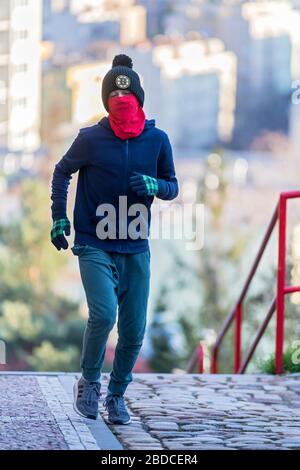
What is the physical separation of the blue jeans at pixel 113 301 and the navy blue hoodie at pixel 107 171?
0.17 ft

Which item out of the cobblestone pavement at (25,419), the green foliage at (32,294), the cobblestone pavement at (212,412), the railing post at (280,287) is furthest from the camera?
the green foliage at (32,294)

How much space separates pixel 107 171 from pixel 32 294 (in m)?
26.0

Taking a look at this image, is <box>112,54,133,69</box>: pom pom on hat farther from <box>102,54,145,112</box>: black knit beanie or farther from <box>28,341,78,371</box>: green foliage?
<box>28,341,78,371</box>: green foliage

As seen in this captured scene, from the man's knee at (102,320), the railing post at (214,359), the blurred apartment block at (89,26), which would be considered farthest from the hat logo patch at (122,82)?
the blurred apartment block at (89,26)

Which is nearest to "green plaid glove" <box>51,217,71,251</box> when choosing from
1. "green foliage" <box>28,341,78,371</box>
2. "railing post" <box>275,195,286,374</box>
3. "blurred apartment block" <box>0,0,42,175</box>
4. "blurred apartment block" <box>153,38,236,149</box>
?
"railing post" <box>275,195,286,374</box>

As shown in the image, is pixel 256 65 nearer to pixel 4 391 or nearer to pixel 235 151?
pixel 235 151

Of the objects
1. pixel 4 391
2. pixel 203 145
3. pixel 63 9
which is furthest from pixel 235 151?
pixel 4 391

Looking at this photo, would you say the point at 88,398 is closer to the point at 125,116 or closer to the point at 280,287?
the point at 125,116

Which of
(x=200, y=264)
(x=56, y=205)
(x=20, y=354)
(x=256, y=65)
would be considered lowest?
(x=20, y=354)

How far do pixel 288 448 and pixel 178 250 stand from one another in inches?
1007

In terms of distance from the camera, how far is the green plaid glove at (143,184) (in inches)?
184

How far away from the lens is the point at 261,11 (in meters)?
33.3

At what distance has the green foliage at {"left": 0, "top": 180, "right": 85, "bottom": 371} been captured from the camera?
29.3 metres

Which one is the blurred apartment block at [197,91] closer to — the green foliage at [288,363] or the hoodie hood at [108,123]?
the green foliage at [288,363]
